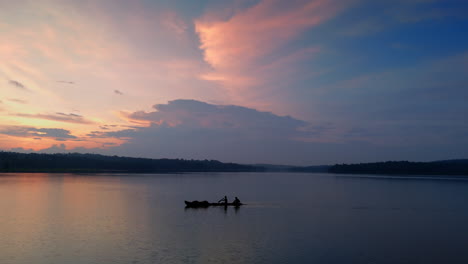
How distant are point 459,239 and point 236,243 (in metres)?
20.1

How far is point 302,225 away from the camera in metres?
39.1

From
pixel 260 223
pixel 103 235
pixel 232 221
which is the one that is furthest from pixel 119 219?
pixel 260 223

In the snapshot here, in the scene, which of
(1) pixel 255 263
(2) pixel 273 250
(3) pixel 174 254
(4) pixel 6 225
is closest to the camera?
(1) pixel 255 263

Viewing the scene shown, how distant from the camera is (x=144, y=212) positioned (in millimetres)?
47031

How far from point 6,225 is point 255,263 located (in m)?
25.9

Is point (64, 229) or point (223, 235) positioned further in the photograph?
point (64, 229)

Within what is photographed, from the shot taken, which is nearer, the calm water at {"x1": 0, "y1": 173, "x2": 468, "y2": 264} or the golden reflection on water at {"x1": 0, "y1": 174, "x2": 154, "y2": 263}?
the calm water at {"x1": 0, "y1": 173, "x2": 468, "y2": 264}

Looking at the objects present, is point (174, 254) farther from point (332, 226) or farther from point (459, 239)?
point (459, 239)

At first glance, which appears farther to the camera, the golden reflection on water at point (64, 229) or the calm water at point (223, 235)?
the golden reflection on water at point (64, 229)

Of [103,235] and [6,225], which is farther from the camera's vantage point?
[6,225]

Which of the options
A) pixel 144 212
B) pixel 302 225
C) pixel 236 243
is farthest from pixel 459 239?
pixel 144 212

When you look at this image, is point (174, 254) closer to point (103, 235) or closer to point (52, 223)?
point (103, 235)

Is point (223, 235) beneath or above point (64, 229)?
beneath

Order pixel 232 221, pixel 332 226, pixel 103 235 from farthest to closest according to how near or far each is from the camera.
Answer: pixel 232 221, pixel 332 226, pixel 103 235
